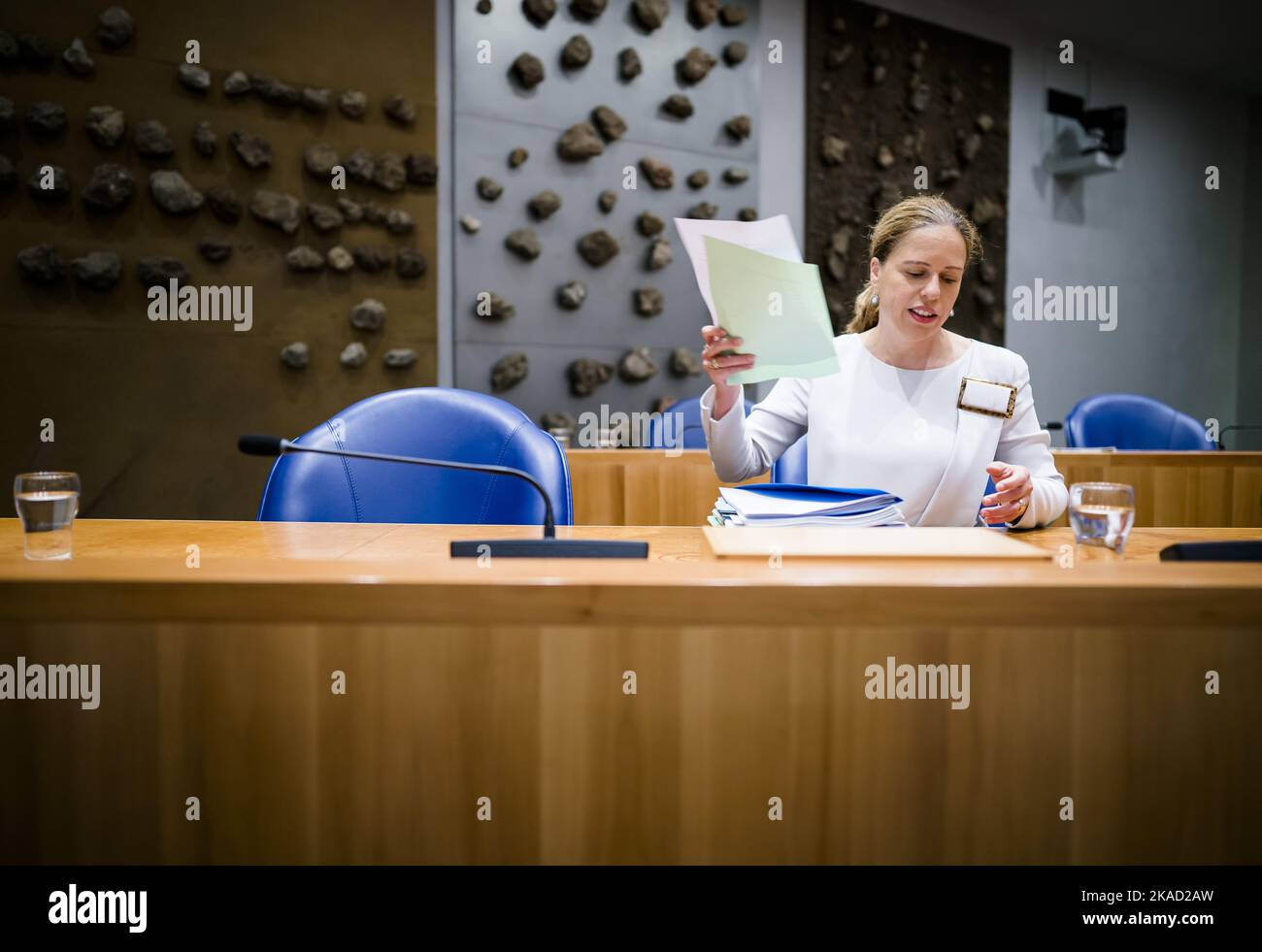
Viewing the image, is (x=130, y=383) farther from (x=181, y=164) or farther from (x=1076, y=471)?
(x=1076, y=471)

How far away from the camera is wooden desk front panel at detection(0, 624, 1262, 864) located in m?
0.71

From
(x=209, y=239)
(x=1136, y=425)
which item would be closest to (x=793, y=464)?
(x=1136, y=425)

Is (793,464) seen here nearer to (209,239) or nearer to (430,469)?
(430,469)

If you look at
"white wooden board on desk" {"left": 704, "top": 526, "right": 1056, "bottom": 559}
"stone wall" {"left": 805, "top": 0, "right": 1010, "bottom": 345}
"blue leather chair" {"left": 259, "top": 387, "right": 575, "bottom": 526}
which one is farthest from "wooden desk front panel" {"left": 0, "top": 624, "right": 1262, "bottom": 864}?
"stone wall" {"left": 805, "top": 0, "right": 1010, "bottom": 345}

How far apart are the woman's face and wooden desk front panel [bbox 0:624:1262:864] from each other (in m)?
1.06

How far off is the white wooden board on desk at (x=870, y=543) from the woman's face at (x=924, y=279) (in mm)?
732

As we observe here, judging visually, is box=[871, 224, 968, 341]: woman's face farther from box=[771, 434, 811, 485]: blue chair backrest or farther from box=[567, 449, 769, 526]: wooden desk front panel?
box=[567, 449, 769, 526]: wooden desk front panel

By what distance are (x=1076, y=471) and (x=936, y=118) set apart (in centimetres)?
318

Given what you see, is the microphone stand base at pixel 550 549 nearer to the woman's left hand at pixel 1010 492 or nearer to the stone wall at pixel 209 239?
the woman's left hand at pixel 1010 492

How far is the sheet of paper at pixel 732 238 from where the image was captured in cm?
124

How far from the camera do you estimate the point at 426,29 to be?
12.5ft

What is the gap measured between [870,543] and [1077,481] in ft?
6.72
